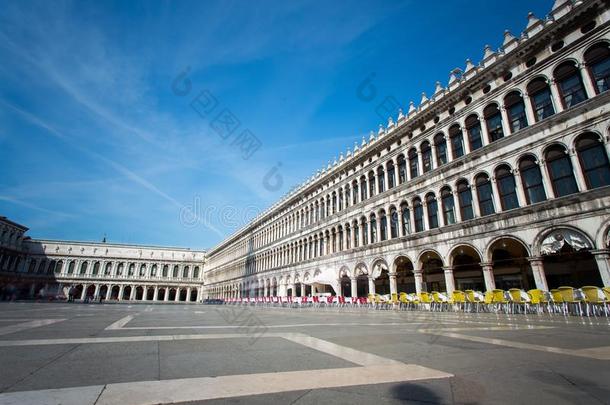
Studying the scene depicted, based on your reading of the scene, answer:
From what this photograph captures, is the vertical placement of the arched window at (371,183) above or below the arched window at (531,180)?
above

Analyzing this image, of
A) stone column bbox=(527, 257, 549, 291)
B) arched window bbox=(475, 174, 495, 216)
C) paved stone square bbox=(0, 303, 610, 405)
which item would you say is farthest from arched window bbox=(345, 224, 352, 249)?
paved stone square bbox=(0, 303, 610, 405)

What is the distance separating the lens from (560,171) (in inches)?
636

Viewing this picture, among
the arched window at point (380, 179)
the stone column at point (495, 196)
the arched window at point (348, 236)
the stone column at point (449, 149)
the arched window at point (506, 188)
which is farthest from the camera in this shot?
the arched window at point (348, 236)

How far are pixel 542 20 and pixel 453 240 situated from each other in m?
13.7

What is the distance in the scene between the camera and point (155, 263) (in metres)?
95.6

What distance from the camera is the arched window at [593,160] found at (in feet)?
47.9

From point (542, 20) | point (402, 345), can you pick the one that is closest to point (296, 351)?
point (402, 345)

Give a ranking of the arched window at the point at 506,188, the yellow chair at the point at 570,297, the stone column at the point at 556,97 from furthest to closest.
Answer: the arched window at the point at 506,188
the stone column at the point at 556,97
the yellow chair at the point at 570,297

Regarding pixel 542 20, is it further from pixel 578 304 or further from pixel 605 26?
pixel 578 304

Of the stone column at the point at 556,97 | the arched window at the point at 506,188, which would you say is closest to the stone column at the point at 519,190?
the arched window at the point at 506,188

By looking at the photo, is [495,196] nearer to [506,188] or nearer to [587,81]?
[506,188]

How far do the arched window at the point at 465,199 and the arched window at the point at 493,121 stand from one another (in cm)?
324

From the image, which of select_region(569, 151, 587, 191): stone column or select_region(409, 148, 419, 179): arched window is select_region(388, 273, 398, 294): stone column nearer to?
select_region(409, 148, 419, 179): arched window

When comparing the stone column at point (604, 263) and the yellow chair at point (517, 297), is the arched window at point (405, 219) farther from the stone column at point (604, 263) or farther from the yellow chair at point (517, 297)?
the stone column at point (604, 263)
